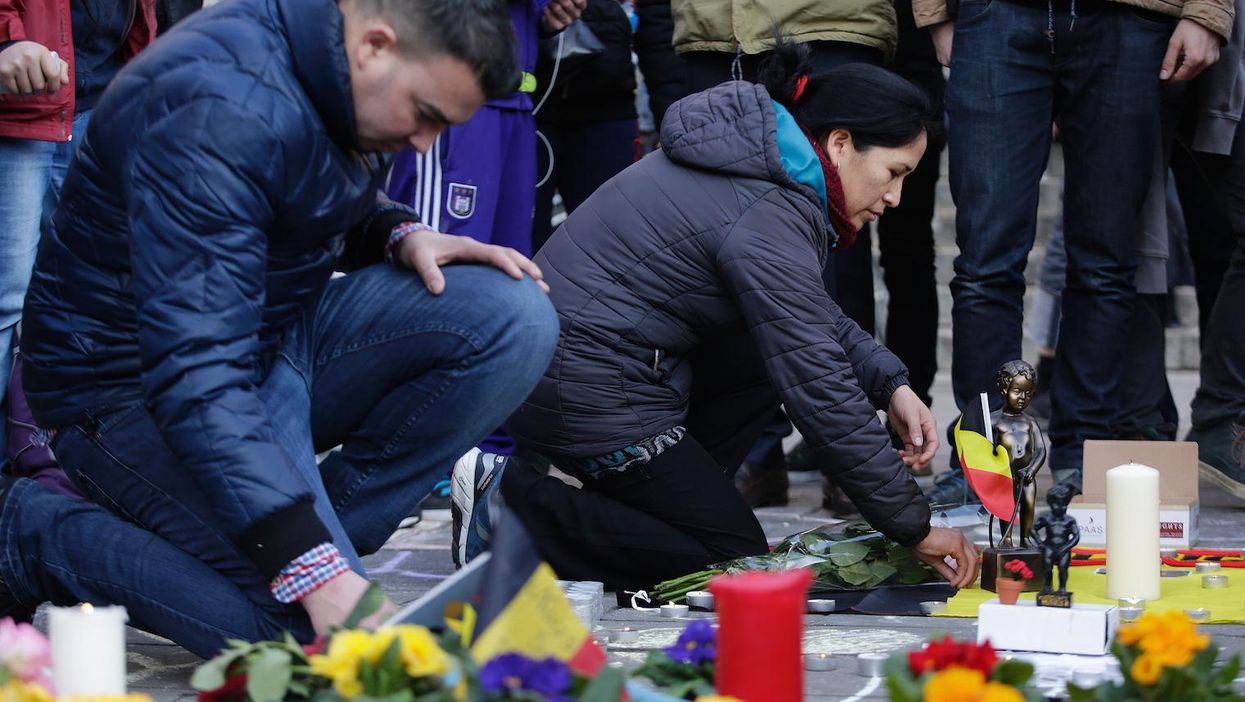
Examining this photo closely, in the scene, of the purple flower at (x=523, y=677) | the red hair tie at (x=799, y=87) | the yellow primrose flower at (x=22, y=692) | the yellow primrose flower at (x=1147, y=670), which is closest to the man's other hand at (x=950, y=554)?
the red hair tie at (x=799, y=87)

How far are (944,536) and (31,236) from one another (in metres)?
2.00

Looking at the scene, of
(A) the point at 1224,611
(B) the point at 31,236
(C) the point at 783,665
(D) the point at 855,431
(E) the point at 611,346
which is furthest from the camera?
(B) the point at 31,236

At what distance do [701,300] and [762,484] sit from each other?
3.75ft

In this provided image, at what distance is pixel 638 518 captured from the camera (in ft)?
10.8

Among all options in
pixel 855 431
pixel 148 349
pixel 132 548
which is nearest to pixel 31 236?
pixel 132 548

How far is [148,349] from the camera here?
7.16 ft

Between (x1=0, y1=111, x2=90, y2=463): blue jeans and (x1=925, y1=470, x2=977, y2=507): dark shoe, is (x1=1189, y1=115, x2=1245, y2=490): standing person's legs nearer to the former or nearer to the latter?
(x1=925, y1=470, x2=977, y2=507): dark shoe

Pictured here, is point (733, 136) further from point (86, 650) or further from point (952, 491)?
point (86, 650)

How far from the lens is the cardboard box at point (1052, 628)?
8.22 ft

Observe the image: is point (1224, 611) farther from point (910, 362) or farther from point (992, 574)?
point (910, 362)

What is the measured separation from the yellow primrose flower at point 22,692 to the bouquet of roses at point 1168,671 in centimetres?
111

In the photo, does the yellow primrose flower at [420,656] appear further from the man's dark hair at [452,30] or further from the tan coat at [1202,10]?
the tan coat at [1202,10]

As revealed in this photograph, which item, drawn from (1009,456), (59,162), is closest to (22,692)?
(1009,456)

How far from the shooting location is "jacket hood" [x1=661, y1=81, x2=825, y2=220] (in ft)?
10.5
